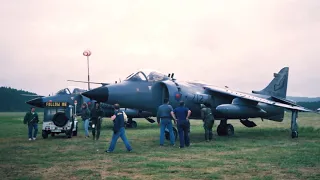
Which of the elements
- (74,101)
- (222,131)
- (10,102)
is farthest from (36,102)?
(10,102)

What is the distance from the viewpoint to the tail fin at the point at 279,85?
20.2 meters

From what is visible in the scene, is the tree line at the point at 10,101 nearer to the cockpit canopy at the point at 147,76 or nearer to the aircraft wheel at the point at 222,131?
the cockpit canopy at the point at 147,76

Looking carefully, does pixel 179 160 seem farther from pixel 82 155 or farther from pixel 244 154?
pixel 82 155

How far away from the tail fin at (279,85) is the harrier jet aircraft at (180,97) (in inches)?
126

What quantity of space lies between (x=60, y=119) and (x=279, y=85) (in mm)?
12319

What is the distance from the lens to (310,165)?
7.86 metres

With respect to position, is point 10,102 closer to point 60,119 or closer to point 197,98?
point 60,119

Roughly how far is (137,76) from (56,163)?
7202 mm

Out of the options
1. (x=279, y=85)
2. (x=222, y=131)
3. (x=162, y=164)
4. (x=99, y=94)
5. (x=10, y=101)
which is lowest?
(x=10, y=101)

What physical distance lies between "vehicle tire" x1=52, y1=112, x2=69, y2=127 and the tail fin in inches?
423

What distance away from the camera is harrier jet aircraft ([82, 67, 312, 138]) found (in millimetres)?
14219

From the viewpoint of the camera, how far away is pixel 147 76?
49.7ft

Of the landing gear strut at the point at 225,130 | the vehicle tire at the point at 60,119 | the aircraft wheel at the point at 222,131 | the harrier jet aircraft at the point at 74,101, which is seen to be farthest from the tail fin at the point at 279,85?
the vehicle tire at the point at 60,119

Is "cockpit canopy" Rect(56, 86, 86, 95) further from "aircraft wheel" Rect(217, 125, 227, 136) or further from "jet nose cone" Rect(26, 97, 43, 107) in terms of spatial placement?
"aircraft wheel" Rect(217, 125, 227, 136)
